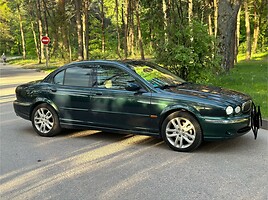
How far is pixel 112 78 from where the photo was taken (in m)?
6.91

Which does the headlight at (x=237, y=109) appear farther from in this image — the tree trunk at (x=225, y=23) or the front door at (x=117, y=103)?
the tree trunk at (x=225, y=23)

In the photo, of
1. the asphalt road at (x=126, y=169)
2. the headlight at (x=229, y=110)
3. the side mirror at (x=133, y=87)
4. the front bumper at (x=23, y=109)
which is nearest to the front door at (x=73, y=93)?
the asphalt road at (x=126, y=169)

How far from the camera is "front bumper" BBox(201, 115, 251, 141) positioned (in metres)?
5.88

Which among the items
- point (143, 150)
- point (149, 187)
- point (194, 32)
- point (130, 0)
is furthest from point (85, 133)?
point (130, 0)

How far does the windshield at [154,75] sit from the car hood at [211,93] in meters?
0.24

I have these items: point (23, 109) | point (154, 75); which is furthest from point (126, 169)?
point (23, 109)

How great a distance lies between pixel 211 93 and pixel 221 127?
2.35ft

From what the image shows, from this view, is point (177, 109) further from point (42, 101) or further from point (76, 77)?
point (42, 101)

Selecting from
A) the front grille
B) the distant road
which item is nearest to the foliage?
the front grille

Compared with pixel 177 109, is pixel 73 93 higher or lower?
higher

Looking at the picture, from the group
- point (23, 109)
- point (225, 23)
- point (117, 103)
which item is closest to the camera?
point (117, 103)

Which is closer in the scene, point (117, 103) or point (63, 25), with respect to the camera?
point (117, 103)

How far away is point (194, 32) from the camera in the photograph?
10.7 m

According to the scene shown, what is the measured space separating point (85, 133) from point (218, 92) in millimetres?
2851
